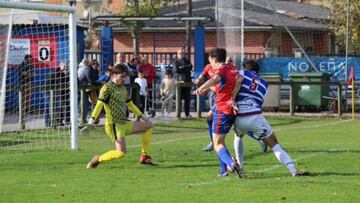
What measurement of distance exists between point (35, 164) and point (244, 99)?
4.41 meters

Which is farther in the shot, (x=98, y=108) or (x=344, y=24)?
(x=344, y=24)

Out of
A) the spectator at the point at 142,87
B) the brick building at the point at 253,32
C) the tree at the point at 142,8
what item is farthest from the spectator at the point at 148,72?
the brick building at the point at 253,32

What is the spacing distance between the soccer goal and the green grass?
6.00ft

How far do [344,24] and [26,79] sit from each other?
22858 millimetres

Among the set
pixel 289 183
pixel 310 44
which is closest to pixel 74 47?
pixel 289 183

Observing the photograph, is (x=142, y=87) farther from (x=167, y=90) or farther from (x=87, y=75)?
(x=87, y=75)

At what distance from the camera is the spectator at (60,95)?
22469 mm

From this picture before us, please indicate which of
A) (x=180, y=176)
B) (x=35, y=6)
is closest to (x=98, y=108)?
(x=180, y=176)

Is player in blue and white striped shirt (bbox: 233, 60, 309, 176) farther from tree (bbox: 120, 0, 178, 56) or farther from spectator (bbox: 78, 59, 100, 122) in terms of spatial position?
tree (bbox: 120, 0, 178, 56)

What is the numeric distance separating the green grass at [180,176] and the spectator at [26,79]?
379cm

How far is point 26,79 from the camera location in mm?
24500

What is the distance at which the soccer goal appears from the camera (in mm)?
21828

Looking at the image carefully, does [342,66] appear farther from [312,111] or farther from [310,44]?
[310,44]

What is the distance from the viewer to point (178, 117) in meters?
28.0
